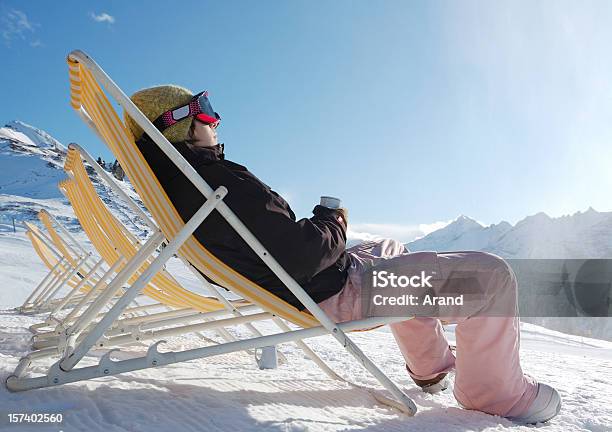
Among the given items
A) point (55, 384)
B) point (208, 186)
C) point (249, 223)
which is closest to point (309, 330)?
point (249, 223)

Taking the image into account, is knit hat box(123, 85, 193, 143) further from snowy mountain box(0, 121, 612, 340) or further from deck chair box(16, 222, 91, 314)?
deck chair box(16, 222, 91, 314)

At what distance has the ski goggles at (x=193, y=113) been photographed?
1896 millimetres

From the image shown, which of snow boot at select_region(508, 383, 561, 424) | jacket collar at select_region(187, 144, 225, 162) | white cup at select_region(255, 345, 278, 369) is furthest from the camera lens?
white cup at select_region(255, 345, 278, 369)

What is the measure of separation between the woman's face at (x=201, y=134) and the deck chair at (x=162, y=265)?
0.89 ft

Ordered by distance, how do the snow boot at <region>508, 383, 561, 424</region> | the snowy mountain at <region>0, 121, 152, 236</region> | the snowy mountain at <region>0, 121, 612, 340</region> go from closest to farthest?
the snow boot at <region>508, 383, 561, 424</region>
the snowy mountain at <region>0, 121, 152, 236</region>
the snowy mountain at <region>0, 121, 612, 340</region>

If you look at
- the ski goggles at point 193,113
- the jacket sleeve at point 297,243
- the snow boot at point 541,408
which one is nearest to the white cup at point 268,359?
the jacket sleeve at point 297,243

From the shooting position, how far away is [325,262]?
5.65 ft

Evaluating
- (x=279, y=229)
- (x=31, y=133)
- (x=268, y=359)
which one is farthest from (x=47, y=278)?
(x=31, y=133)

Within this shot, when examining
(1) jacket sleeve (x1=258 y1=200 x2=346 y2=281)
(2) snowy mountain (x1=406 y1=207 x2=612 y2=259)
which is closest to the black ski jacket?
(1) jacket sleeve (x1=258 y1=200 x2=346 y2=281)

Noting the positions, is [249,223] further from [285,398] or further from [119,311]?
[285,398]

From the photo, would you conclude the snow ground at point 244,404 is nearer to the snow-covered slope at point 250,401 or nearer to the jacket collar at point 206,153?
the snow-covered slope at point 250,401

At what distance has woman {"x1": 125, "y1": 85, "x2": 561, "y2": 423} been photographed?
5.41 ft

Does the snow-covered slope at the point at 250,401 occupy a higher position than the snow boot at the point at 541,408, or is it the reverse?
the snow boot at the point at 541,408

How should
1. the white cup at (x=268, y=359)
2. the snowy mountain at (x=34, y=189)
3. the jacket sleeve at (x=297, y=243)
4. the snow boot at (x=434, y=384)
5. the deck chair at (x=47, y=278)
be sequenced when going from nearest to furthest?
the jacket sleeve at (x=297, y=243) < the snow boot at (x=434, y=384) < the white cup at (x=268, y=359) < the deck chair at (x=47, y=278) < the snowy mountain at (x=34, y=189)
